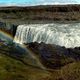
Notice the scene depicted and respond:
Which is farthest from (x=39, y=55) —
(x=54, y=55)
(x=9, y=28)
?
(x=9, y=28)

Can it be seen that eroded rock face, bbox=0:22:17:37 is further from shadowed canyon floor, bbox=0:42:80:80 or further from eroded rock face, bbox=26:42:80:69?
eroded rock face, bbox=26:42:80:69

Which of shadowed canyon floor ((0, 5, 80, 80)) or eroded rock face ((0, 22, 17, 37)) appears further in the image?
eroded rock face ((0, 22, 17, 37))

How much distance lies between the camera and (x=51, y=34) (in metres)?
31.6

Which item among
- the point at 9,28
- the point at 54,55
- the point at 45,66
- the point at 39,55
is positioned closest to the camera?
the point at 45,66

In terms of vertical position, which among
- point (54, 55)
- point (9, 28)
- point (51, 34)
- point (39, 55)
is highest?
point (54, 55)

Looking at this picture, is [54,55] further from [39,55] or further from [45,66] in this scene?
[45,66]

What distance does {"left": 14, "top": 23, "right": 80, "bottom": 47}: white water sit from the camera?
29859mm

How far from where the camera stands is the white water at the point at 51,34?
2986 centimetres

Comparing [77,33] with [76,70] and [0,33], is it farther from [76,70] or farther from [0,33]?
[76,70]

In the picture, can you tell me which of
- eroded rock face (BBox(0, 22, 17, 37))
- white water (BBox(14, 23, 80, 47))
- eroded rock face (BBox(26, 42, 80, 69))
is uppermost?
eroded rock face (BBox(26, 42, 80, 69))

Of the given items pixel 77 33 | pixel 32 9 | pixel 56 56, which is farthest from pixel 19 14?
pixel 56 56

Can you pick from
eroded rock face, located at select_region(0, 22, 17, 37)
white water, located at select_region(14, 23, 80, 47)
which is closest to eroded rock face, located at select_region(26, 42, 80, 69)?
white water, located at select_region(14, 23, 80, 47)

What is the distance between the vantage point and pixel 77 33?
32156 mm

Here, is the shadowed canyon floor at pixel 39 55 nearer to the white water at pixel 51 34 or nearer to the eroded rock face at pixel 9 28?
the eroded rock face at pixel 9 28
